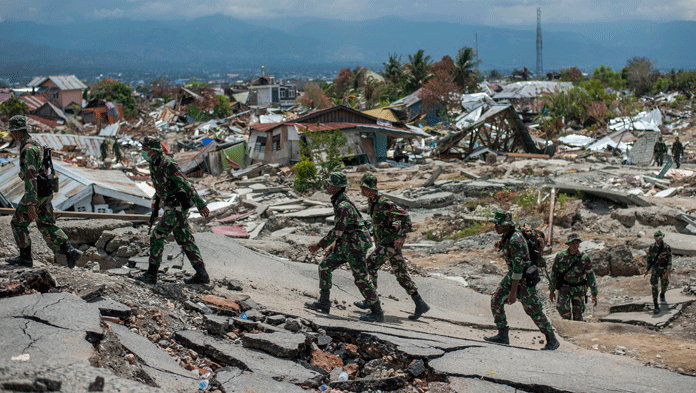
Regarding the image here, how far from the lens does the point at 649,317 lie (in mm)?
7145

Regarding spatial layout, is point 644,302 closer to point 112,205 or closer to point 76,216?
point 76,216

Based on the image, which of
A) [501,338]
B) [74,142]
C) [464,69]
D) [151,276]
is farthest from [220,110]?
[501,338]

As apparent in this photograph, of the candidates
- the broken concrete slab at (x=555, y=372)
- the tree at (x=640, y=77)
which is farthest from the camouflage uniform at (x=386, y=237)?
the tree at (x=640, y=77)

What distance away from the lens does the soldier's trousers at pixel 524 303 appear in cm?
534

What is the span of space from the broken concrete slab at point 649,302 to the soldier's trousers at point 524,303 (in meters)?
3.09

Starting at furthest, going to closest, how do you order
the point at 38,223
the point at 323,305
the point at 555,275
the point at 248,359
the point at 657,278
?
the point at 657,278, the point at 555,275, the point at 323,305, the point at 38,223, the point at 248,359

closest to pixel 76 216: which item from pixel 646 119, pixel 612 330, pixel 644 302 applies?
pixel 612 330

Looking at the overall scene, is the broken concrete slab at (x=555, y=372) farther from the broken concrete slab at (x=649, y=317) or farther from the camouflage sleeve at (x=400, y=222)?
the broken concrete slab at (x=649, y=317)

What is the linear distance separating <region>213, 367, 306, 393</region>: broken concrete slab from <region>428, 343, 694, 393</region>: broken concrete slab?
4.26ft

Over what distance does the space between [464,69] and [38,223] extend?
2172 inches

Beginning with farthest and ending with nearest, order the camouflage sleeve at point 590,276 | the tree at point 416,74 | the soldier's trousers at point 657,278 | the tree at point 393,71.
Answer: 1. the tree at point 393,71
2. the tree at point 416,74
3. the soldier's trousers at point 657,278
4. the camouflage sleeve at point 590,276

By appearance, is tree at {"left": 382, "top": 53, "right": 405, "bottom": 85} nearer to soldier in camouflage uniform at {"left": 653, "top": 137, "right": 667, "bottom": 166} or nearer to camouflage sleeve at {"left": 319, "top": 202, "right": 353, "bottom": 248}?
soldier in camouflage uniform at {"left": 653, "top": 137, "right": 667, "bottom": 166}

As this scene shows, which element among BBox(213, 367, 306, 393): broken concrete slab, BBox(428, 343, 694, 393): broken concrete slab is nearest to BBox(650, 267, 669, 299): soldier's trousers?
BBox(428, 343, 694, 393): broken concrete slab

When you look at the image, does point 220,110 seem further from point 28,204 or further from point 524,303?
point 524,303
